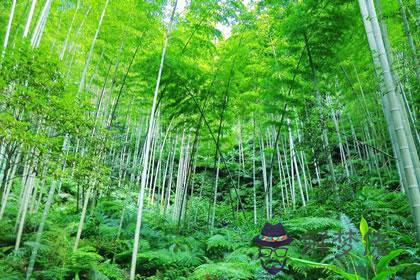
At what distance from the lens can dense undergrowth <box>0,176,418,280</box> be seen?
2.20 metres

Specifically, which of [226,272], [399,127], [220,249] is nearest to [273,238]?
[226,272]

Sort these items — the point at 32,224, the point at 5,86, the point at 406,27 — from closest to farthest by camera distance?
the point at 5,86
the point at 406,27
the point at 32,224

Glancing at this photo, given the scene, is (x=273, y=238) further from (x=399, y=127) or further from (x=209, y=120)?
(x=209, y=120)

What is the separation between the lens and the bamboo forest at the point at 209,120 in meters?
2.42

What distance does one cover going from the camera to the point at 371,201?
373 cm

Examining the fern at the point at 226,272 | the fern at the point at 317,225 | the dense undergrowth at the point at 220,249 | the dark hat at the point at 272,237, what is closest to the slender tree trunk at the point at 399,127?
the dense undergrowth at the point at 220,249

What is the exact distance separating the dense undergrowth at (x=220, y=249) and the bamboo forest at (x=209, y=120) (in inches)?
0.9

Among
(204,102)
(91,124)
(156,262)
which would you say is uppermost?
(204,102)

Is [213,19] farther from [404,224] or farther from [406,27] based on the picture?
[404,224]

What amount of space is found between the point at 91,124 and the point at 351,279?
3068mm

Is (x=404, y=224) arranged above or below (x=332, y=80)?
below

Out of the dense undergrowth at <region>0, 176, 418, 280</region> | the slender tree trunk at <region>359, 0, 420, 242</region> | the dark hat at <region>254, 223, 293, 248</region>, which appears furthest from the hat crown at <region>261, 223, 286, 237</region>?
the slender tree trunk at <region>359, 0, 420, 242</region>

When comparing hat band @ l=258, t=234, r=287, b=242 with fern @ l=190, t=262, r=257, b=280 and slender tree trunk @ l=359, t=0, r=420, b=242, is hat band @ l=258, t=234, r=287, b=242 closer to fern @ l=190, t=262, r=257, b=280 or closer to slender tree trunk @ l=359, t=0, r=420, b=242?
fern @ l=190, t=262, r=257, b=280

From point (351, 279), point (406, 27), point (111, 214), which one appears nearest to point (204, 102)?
point (111, 214)
